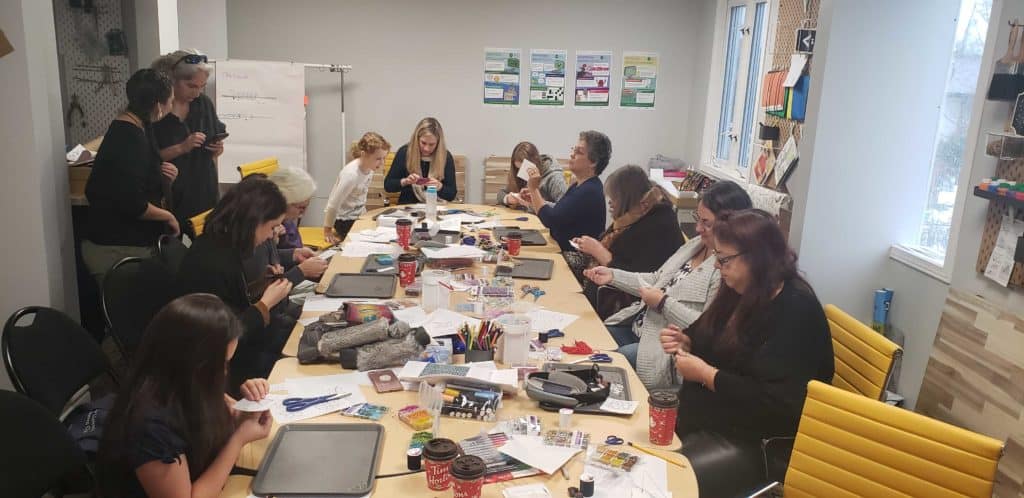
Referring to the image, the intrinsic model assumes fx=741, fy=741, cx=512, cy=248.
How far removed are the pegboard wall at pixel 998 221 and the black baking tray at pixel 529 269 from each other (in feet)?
5.90

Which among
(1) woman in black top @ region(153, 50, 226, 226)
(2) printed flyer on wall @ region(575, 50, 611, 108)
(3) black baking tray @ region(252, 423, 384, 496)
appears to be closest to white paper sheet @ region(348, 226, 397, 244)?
(1) woman in black top @ region(153, 50, 226, 226)

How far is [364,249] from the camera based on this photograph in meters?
3.96

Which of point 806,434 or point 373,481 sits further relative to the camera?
point 806,434

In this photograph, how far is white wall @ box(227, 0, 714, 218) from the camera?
654cm

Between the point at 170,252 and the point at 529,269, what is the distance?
5.45 ft

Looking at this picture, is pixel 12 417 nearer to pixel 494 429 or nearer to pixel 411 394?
pixel 411 394

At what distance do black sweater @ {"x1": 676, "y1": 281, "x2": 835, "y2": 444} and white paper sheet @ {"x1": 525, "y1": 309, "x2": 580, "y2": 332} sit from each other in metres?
0.70

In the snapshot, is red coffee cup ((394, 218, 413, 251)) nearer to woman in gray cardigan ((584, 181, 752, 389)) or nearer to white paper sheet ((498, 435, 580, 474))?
woman in gray cardigan ((584, 181, 752, 389))

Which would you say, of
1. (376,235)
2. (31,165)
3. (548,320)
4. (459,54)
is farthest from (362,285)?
(459,54)

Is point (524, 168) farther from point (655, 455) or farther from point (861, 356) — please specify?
point (655, 455)

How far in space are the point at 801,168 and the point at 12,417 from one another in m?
3.76

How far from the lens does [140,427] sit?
1.63 meters

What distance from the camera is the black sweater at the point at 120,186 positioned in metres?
3.40

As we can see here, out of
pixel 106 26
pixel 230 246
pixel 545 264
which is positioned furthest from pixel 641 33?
pixel 230 246
